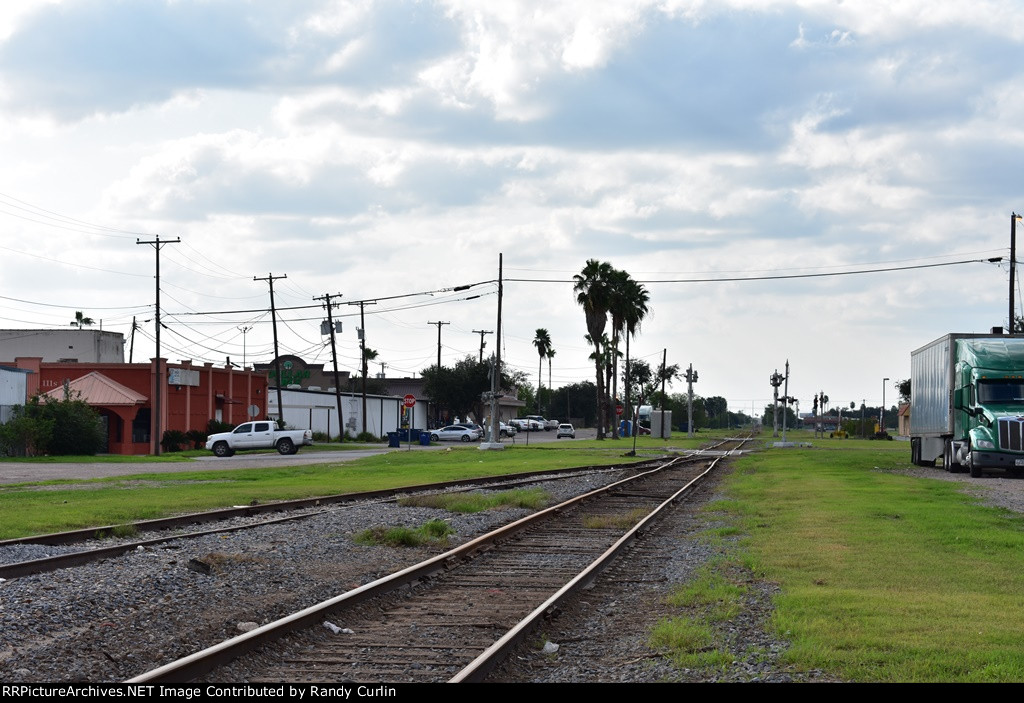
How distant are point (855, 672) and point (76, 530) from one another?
1229 cm

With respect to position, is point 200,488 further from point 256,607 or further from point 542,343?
point 542,343

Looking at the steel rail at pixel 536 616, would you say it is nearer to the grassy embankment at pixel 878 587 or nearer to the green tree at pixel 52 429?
the grassy embankment at pixel 878 587

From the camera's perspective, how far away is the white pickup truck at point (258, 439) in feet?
189

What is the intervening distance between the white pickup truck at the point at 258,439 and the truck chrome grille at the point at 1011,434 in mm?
34769

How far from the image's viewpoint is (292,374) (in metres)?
102

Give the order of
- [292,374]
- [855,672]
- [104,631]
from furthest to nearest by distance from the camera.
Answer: [292,374] < [104,631] < [855,672]

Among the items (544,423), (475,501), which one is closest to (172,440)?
(475,501)

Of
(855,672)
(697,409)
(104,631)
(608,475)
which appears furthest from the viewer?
(697,409)

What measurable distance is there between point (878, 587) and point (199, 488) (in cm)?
1952

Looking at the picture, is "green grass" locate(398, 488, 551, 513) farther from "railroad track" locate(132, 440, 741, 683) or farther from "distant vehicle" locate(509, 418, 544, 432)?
"distant vehicle" locate(509, 418, 544, 432)

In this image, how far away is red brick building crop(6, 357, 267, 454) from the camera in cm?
6438

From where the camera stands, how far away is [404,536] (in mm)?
16078
